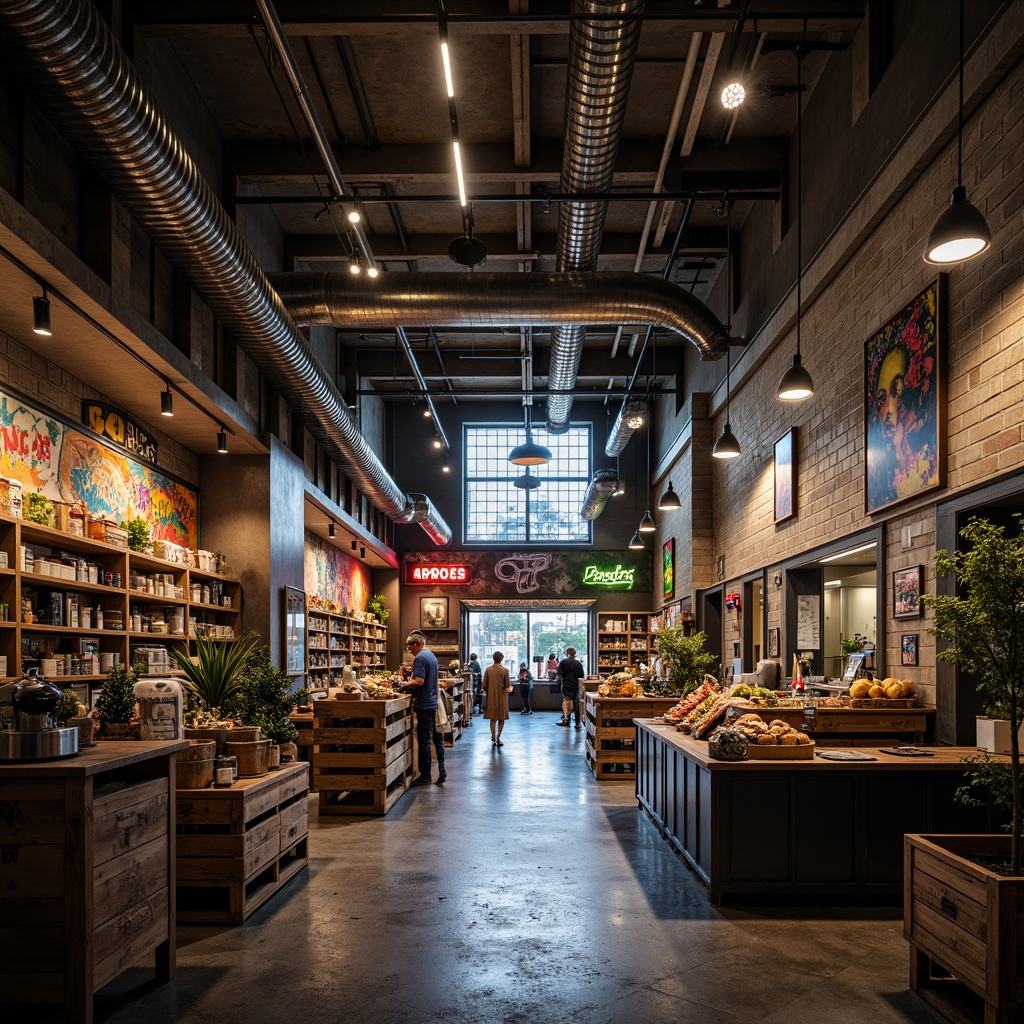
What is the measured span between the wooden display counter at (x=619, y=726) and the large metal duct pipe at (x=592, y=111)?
16.1 ft

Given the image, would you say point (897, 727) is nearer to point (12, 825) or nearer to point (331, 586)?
point (12, 825)

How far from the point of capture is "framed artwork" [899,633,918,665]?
6.39 meters

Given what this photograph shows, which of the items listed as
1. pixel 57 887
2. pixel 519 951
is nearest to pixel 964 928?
pixel 519 951

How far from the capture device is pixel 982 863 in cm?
389

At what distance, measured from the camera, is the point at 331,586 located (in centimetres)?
1686

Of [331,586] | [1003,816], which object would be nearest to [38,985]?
[1003,816]

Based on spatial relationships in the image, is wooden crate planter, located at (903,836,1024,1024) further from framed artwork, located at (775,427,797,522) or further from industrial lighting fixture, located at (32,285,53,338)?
framed artwork, located at (775,427,797,522)

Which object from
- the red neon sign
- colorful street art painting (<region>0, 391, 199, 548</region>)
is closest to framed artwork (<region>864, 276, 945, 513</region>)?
colorful street art painting (<region>0, 391, 199, 548</region>)

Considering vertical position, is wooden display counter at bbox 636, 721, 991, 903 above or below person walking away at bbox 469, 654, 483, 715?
above

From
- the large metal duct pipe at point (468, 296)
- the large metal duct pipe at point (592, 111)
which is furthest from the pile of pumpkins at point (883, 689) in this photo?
the large metal duct pipe at point (592, 111)

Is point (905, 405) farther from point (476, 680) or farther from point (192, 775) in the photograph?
point (476, 680)

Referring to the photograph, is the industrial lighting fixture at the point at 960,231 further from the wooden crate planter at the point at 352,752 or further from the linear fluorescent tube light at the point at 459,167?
the wooden crate planter at the point at 352,752

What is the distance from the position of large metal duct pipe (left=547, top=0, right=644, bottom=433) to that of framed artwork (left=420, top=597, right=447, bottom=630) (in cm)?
1242

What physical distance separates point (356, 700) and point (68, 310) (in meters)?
4.14
